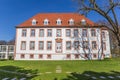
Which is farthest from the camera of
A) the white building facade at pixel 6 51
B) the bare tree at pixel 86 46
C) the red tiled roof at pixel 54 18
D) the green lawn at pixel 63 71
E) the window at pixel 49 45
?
the white building facade at pixel 6 51

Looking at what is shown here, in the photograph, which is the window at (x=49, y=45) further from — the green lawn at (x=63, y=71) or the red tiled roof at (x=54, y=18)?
→ the green lawn at (x=63, y=71)

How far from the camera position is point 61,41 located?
4412 centimetres

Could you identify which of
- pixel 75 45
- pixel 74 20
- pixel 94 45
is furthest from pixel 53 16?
pixel 94 45

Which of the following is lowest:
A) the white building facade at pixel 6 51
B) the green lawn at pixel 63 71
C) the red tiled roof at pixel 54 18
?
the green lawn at pixel 63 71

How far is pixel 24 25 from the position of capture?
45.1 metres

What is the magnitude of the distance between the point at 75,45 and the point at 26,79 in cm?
2970

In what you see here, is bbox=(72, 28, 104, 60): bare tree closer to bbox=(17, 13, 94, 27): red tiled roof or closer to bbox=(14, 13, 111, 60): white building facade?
bbox=(14, 13, 111, 60): white building facade

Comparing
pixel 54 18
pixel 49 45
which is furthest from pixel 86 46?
pixel 54 18

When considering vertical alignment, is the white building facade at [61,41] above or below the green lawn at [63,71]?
above

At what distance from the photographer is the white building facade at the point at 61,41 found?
43.6m

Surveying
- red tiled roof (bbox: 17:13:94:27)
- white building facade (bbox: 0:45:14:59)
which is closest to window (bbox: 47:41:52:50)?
red tiled roof (bbox: 17:13:94:27)

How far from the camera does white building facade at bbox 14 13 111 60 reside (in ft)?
143

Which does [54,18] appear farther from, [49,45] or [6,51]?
[6,51]

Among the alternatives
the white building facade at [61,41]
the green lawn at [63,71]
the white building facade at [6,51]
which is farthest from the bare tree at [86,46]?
the white building facade at [6,51]
